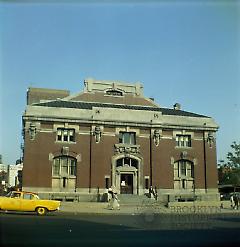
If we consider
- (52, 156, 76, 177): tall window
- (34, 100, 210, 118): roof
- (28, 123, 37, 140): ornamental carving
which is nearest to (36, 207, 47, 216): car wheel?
(52, 156, 76, 177): tall window

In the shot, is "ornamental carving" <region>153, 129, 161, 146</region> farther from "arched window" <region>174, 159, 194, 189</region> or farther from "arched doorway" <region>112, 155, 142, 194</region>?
"arched window" <region>174, 159, 194, 189</region>

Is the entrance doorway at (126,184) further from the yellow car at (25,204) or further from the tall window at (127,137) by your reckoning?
the yellow car at (25,204)

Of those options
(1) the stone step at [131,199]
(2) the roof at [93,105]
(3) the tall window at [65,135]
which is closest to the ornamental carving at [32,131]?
(3) the tall window at [65,135]

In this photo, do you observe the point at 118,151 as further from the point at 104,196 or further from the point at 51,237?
the point at 51,237

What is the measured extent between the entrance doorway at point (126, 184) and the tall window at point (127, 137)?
3.82 meters

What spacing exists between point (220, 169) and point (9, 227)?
198 feet

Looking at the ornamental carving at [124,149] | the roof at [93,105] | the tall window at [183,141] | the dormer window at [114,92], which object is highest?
the dormer window at [114,92]

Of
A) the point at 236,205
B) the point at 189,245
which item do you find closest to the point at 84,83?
the point at 236,205

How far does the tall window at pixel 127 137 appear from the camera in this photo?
44.1 metres

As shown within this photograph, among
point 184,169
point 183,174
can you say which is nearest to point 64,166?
point 183,174

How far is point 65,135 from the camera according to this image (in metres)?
42.7

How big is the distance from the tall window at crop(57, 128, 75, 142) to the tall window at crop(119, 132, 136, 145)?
558cm

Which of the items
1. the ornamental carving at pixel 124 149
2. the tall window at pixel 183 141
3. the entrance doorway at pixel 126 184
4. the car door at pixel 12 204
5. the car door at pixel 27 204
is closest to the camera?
the car door at pixel 12 204

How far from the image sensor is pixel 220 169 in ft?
235
